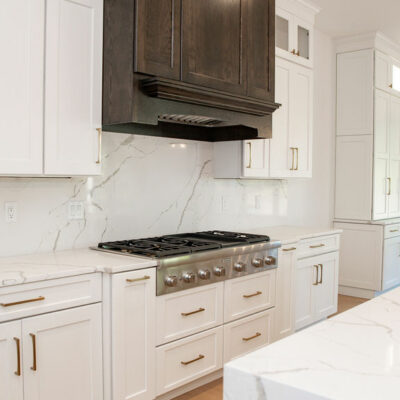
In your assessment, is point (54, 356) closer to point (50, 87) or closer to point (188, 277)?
point (188, 277)

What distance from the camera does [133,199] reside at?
323 cm

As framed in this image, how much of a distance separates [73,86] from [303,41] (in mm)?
2406

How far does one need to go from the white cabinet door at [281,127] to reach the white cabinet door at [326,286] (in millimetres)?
828

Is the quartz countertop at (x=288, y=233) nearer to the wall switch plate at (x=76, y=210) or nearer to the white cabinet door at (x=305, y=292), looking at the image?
the white cabinet door at (x=305, y=292)

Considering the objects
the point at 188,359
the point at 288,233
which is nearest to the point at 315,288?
the point at 288,233

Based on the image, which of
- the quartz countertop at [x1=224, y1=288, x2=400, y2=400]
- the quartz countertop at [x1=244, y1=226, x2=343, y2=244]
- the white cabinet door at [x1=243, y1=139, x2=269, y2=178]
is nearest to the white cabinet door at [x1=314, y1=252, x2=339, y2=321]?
the quartz countertop at [x1=244, y1=226, x2=343, y2=244]

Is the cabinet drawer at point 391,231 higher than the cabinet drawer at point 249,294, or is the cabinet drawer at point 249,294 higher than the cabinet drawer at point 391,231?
the cabinet drawer at point 391,231

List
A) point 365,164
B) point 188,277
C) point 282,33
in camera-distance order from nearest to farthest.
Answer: point 188,277, point 282,33, point 365,164

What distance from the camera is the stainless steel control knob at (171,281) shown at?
2.61m

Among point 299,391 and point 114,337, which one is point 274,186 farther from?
point 299,391

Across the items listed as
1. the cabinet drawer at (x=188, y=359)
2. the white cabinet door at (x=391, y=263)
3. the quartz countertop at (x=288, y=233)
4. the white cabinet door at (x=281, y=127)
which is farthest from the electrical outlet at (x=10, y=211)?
the white cabinet door at (x=391, y=263)

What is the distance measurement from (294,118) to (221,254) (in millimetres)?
1679

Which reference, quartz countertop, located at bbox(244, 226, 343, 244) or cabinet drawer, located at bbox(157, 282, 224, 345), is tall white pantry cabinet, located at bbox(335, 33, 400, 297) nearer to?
quartz countertop, located at bbox(244, 226, 343, 244)

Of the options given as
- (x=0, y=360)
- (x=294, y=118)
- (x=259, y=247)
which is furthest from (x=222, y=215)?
(x=0, y=360)
